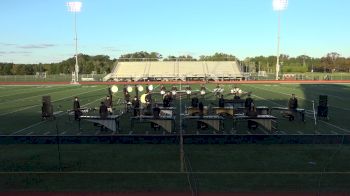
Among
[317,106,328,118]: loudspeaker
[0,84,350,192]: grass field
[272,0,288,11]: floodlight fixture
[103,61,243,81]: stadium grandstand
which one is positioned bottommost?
[0,84,350,192]: grass field

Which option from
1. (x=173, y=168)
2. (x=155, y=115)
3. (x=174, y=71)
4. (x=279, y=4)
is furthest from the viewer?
(x=174, y=71)

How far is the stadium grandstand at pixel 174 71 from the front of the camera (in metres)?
79.5

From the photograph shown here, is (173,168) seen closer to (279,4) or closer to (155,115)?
(155,115)

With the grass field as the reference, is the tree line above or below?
above

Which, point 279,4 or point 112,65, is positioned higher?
point 279,4

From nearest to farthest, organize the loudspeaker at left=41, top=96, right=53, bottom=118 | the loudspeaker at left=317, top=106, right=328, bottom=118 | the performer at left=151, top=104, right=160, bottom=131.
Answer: the performer at left=151, top=104, right=160, bottom=131
the loudspeaker at left=317, top=106, right=328, bottom=118
the loudspeaker at left=41, top=96, right=53, bottom=118

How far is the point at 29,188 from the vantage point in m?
10.2

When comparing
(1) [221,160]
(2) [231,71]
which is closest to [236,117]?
(1) [221,160]

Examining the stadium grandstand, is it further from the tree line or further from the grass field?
the grass field

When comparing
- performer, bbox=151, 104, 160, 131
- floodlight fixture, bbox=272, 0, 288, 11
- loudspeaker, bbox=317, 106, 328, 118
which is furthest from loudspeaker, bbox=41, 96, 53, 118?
floodlight fixture, bbox=272, 0, 288, 11

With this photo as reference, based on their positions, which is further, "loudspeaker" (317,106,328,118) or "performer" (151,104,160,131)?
"loudspeaker" (317,106,328,118)

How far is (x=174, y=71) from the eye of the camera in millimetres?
85875

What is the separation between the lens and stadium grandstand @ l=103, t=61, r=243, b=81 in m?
79.5

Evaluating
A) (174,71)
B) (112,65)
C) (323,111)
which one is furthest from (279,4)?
(112,65)
